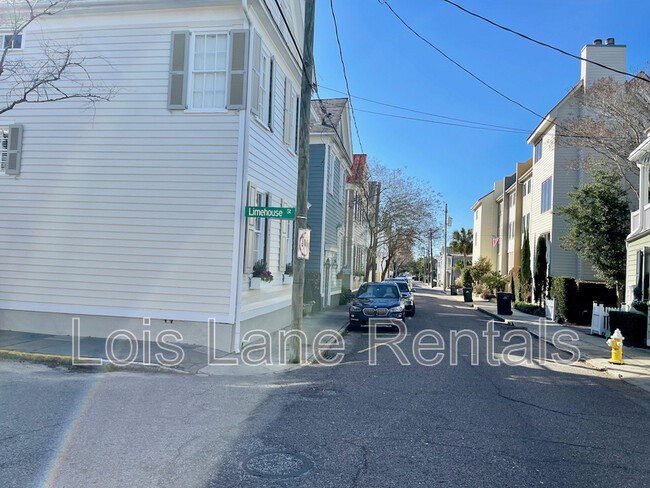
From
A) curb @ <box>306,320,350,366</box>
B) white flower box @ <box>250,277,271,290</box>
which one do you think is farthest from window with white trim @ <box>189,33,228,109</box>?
curb @ <box>306,320,350,366</box>

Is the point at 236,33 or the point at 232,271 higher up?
the point at 236,33

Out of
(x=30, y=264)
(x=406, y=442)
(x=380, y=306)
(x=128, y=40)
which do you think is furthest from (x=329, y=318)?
(x=406, y=442)

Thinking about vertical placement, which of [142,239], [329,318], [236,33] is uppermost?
[236,33]

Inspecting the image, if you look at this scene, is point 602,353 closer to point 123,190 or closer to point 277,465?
point 277,465

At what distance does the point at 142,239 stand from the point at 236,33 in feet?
16.2

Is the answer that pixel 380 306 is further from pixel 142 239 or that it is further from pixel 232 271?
pixel 142 239

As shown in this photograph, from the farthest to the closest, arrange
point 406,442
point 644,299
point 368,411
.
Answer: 1. point 644,299
2. point 368,411
3. point 406,442

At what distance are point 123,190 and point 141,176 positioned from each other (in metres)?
0.52

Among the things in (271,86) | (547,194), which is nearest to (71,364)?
(271,86)

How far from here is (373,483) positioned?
4.30m

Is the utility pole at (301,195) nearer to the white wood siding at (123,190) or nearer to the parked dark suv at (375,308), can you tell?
the white wood siding at (123,190)

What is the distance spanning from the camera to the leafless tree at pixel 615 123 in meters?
19.9

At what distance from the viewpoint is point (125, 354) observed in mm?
9336

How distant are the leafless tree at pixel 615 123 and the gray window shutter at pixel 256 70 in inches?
621
